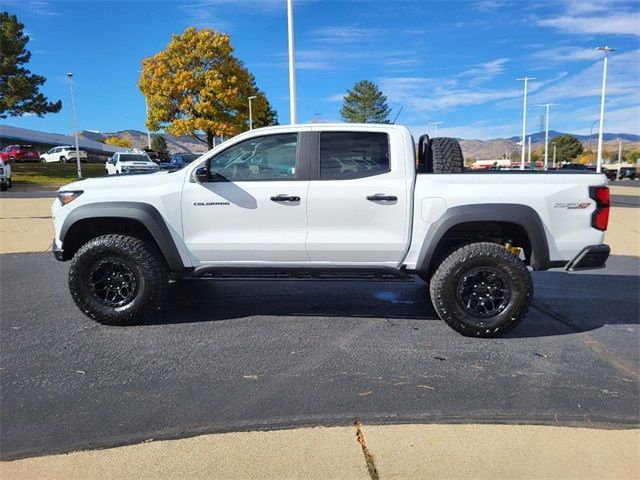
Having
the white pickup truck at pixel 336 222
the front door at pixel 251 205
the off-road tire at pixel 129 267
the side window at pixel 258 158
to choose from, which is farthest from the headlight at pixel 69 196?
the side window at pixel 258 158

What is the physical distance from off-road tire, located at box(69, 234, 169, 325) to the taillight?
3918mm

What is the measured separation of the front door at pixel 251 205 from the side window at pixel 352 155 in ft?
0.71

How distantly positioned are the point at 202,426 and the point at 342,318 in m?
2.31

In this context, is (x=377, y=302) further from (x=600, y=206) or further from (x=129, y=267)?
(x=129, y=267)

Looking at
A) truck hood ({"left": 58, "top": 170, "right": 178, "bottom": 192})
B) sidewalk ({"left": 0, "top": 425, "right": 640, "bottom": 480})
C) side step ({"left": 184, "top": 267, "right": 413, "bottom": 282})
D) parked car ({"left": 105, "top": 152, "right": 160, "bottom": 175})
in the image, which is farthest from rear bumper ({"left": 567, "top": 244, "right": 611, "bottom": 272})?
parked car ({"left": 105, "top": 152, "right": 160, "bottom": 175})

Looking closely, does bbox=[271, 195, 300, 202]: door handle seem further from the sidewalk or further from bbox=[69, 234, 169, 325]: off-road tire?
the sidewalk

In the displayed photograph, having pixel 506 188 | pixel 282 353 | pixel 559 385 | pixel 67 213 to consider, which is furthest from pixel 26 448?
pixel 506 188

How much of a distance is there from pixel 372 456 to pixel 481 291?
2.27 meters

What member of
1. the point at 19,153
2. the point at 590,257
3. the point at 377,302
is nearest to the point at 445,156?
the point at 590,257

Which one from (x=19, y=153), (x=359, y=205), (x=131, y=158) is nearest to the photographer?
(x=359, y=205)

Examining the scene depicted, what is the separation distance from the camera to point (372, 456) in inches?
108

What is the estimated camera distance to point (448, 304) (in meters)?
4.52

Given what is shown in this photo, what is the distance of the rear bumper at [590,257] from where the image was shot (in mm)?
4465

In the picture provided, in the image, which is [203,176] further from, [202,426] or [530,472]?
[530,472]
